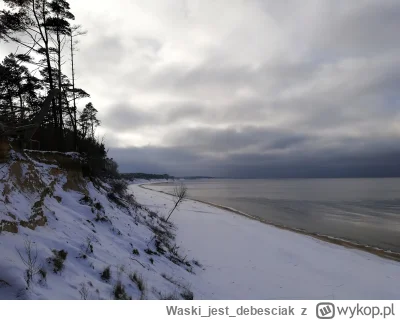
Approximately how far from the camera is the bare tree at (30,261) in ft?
14.4

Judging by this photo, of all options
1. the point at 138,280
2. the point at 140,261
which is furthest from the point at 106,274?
the point at 140,261

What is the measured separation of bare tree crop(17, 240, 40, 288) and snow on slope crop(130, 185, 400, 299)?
4728 millimetres

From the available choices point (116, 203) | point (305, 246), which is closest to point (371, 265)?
point (305, 246)

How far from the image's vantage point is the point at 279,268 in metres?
12.3

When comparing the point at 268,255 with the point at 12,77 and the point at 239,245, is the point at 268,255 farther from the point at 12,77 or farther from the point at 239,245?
the point at 12,77

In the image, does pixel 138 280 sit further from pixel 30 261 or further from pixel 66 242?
pixel 30 261

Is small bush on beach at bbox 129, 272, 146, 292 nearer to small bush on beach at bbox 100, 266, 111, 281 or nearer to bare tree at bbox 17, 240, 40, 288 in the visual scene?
small bush on beach at bbox 100, 266, 111, 281

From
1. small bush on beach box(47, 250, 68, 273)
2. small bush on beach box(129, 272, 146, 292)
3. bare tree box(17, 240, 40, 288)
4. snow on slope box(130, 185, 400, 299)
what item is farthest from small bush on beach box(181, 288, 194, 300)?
bare tree box(17, 240, 40, 288)

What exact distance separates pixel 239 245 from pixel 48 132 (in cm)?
1466

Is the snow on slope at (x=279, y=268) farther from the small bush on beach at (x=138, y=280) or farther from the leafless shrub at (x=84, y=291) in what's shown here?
the leafless shrub at (x=84, y=291)

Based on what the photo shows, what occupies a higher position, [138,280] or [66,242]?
[66,242]

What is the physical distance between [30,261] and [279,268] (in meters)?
11.1

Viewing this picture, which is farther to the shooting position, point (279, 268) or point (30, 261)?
point (279, 268)

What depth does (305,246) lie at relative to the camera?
1767 cm
